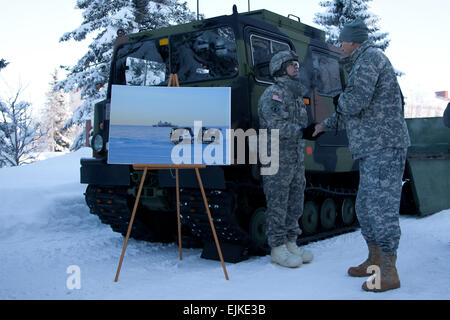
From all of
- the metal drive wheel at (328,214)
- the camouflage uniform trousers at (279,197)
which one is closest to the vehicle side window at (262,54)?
the camouflage uniform trousers at (279,197)

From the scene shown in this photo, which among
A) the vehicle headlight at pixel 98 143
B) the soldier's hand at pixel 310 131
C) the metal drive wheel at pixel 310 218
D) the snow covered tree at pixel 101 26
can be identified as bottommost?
the metal drive wheel at pixel 310 218

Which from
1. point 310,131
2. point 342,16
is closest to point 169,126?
point 310,131

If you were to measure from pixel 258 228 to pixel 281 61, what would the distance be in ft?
6.16

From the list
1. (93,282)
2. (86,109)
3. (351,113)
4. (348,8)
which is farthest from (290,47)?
(348,8)

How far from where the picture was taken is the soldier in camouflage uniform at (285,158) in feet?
15.3

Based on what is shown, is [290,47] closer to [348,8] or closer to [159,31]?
[159,31]

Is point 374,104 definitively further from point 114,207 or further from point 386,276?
point 114,207

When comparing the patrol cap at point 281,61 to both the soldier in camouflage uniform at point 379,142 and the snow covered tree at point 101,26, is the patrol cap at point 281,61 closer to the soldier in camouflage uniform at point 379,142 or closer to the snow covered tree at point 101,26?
the soldier in camouflage uniform at point 379,142

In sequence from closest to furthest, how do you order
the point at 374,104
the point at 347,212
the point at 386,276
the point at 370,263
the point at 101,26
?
the point at 386,276 < the point at 374,104 < the point at 370,263 < the point at 347,212 < the point at 101,26

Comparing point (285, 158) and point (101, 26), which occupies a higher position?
point (101, 26)

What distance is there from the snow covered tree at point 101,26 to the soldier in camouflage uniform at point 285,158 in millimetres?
12438

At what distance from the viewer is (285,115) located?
4691 mm

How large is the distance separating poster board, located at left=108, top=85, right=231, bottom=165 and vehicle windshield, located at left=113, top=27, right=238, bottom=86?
86 cm

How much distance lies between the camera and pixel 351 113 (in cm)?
382
